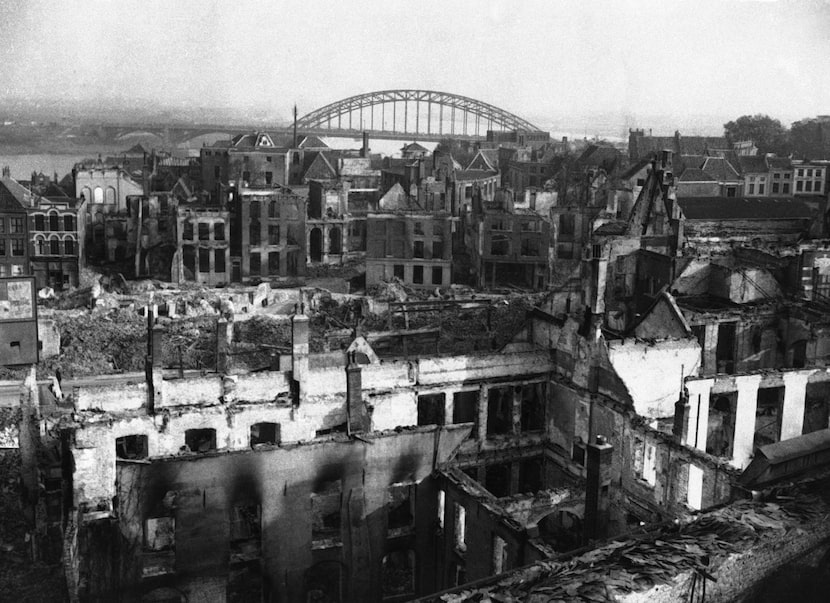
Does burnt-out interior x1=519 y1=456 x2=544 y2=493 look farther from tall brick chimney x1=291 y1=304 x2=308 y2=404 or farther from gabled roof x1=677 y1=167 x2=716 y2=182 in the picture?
gabled roof x1=677 y1=167 x2=716 y2=182

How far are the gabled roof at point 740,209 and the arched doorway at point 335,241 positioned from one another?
90.1 feet

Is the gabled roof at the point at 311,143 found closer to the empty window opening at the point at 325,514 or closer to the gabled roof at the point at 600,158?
the gabled roof at the point at 600,158

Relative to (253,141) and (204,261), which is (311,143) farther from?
(204,261)

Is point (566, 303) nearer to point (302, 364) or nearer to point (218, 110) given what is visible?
point (302, 364)

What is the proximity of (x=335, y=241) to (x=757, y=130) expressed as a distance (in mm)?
75811

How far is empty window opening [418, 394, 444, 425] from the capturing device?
38.3 metres

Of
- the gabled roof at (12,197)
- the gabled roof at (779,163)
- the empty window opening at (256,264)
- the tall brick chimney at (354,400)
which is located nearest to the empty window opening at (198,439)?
the tall brick chimney at (354,400)

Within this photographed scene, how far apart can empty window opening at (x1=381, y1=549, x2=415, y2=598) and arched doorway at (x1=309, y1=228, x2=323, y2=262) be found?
49.7 metres

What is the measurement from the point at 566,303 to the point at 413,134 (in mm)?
150396

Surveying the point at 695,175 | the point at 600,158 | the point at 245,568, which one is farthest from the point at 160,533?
the point at 600,158

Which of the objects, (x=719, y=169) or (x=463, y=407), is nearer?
(x=463, y=407)

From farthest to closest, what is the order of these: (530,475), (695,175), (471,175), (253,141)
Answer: (253,141), (471,175), (695,175), (530,475)

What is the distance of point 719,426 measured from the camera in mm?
38375

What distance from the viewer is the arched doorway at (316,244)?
8219cm
